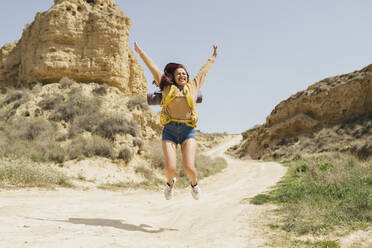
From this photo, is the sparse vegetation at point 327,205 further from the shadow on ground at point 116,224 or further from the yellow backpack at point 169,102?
the yellow backpack at point 169,102

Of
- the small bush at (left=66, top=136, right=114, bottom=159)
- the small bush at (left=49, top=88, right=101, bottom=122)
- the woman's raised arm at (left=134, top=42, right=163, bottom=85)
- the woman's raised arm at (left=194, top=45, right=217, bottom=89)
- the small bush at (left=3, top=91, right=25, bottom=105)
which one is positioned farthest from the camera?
the small bush at (left=3, top=91, right=25, bottom=105)

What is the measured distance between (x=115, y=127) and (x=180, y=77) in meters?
10.2

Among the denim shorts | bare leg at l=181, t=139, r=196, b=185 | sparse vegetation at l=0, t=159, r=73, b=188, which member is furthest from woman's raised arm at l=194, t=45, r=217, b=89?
sparse vegetation at l=0, t=159, r=73, b=188

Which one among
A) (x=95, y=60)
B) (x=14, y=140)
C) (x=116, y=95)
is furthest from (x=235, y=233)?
(x=95, y=60)

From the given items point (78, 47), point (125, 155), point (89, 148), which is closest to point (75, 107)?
point (89, 148)

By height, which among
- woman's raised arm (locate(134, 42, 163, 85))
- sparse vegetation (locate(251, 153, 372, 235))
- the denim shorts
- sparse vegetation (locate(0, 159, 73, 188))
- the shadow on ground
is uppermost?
woman's raised arm (locate(134, 42, 163, 85))

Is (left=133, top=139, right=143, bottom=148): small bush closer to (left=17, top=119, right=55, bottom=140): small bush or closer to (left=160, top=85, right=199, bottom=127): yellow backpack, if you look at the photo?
(left=17, top=119, right=55, bottom=140): small bush

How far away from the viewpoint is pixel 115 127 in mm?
14008

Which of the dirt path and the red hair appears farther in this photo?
the red hair

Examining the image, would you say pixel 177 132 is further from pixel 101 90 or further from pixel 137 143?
pixel 101 90

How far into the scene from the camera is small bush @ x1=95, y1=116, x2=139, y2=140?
544 inches

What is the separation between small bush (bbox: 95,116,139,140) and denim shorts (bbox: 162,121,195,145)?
32.3 ft

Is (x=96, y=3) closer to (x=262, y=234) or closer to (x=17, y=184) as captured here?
(x=17, y=184)

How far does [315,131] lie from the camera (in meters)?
28.5
